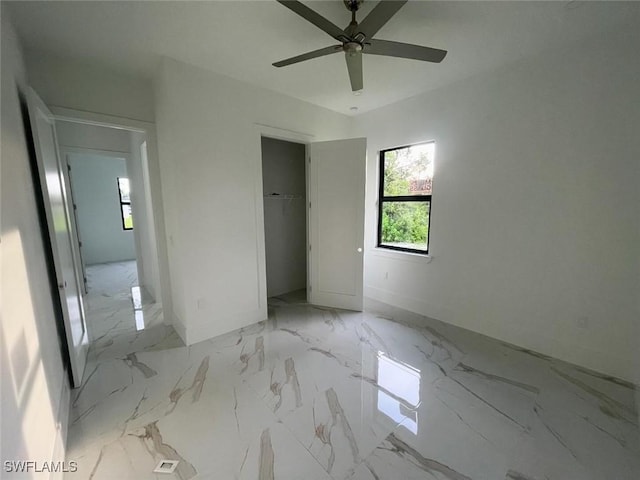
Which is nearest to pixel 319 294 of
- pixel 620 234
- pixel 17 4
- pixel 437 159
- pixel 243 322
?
pixel 243 322

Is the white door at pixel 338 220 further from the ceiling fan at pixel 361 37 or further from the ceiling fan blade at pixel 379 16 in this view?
the ceiling fan blade at pixel 379 16

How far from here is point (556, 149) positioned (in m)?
2.38

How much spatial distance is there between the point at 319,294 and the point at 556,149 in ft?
10.0

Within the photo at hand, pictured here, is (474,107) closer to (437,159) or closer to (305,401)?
(437,159)

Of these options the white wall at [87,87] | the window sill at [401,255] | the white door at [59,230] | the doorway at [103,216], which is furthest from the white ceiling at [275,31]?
the doorway at [103,216]

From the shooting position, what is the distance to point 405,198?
365 centimetres

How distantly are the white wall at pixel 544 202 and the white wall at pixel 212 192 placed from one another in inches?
82.6

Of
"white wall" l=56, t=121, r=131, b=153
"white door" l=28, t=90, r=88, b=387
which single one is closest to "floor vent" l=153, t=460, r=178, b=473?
"white door" l=28, t=90, r=88, b=387

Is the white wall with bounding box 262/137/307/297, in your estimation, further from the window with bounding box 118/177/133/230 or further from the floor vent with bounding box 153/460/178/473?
the window with bounding box 118/177/133/230

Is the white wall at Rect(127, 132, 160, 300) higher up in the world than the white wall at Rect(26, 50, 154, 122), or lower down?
lower down

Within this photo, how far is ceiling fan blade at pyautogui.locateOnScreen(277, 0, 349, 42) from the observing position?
136cm

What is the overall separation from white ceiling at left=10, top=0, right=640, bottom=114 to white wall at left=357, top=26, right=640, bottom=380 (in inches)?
12.6

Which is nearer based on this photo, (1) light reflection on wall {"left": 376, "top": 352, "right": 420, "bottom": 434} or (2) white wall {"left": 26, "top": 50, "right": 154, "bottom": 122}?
(1) light reflection on wall {"left": 376, "top": 352, "right": 420, "bottom": 434}

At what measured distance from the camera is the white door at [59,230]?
192cm
